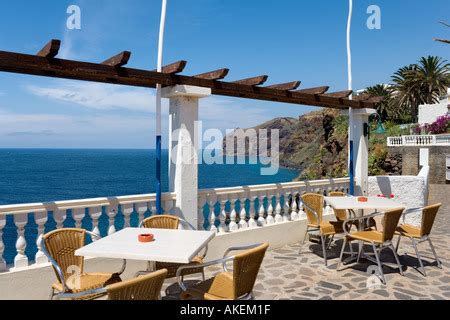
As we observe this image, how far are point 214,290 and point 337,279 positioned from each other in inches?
94.9

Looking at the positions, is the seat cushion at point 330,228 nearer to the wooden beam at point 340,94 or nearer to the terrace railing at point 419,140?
the wooden beam at point 340,94

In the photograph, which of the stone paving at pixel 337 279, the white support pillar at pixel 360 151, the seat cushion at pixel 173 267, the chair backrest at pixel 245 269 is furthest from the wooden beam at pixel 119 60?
the white support pillar at pixel 360 151

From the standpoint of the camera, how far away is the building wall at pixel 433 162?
20731 millimetres

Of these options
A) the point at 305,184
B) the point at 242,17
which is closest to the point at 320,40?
the point at 242,17

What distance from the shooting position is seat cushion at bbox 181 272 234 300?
3023 millimetres

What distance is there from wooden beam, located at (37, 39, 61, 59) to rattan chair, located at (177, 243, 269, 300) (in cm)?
276

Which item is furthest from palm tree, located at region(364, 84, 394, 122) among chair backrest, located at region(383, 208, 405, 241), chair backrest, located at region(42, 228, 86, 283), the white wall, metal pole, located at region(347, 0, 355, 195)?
chair backrest, located at region(42, 228, 86, 283)

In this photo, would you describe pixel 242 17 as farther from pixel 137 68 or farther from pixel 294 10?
pixel 137 68

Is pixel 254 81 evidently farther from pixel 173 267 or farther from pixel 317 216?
pixel 173 267

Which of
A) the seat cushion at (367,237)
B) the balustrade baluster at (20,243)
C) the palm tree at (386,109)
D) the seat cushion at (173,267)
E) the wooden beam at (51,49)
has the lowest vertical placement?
the seat cushion at (173,267)

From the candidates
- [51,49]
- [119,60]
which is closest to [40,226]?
[51,49]

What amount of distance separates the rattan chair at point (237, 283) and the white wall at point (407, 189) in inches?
248

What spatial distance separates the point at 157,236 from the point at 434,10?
42.3ft

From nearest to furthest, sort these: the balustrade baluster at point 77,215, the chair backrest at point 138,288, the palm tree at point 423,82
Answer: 1. the chair backrest at point 138,288
2. the balustrade baluster at point 77,215
3. the palm tree at point 423,82
